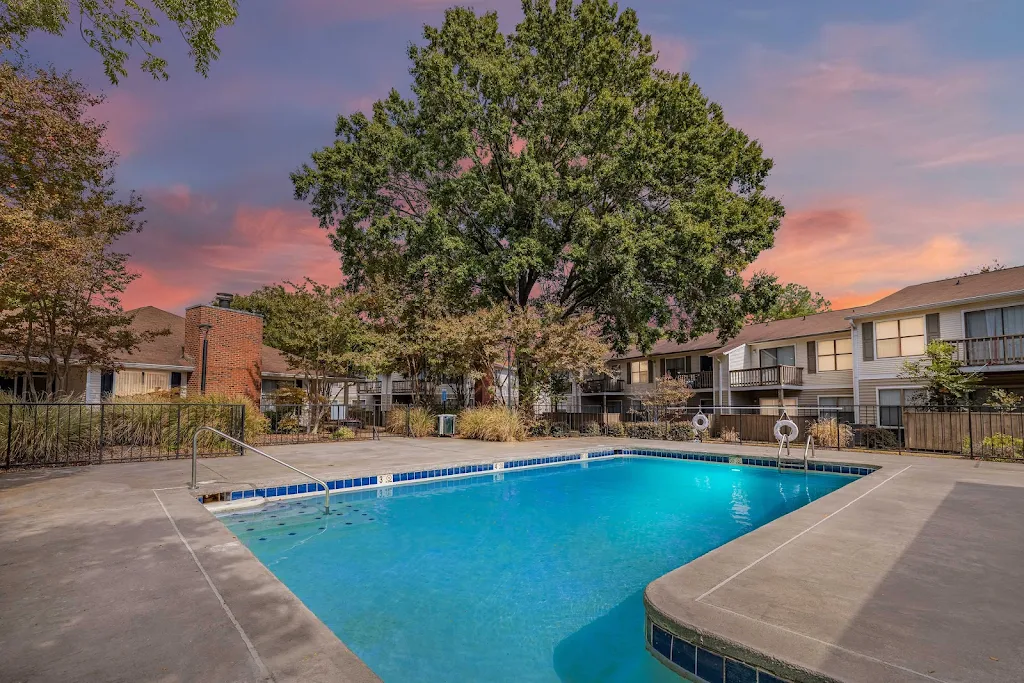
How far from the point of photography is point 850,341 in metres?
22.5

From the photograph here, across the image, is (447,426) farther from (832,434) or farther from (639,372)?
(639,372)

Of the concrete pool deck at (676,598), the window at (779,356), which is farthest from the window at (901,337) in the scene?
the concrete pool deck at (676,598)

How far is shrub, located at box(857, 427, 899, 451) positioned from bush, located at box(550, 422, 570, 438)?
9.44m

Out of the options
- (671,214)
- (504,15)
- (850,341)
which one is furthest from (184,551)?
(850,341)

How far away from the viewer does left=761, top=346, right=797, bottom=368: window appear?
81.3 feet

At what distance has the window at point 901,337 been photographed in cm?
1933

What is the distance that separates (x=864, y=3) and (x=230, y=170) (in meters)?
16.2

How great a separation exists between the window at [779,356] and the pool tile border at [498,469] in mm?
13645

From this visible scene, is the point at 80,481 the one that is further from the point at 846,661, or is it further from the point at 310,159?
the point at 310,159

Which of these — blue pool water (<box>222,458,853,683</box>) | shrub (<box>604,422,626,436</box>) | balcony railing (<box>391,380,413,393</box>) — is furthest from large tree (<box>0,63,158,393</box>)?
balcony railing (<box>391,380,413,393</box>)

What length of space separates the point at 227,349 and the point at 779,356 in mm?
24770

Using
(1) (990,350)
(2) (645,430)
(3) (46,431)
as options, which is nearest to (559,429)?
(2) (645,430)

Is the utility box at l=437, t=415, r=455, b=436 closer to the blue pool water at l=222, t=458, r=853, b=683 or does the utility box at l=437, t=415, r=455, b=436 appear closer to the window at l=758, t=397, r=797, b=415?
the blue pool water at l=222, t=458, r=853, b=683

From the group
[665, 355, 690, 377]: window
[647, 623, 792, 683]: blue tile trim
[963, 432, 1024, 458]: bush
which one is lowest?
[963, 432, 1024, 458]: bush
